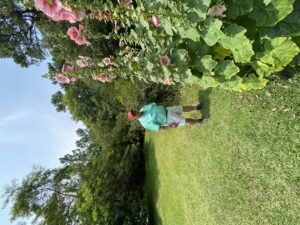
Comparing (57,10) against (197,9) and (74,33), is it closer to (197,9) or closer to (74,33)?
(197,9)

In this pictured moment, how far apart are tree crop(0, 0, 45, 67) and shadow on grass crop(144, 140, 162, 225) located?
4948 mm

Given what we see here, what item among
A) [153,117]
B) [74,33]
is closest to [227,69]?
[74,33]

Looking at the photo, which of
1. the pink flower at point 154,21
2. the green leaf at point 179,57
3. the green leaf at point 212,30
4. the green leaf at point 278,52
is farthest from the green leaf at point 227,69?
the pink flower at point 154,21

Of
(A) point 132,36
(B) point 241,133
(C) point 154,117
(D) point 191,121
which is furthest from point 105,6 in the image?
(D) point 191,121

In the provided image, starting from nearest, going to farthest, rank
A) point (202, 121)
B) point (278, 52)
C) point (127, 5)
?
point (127, 5)
point (278, 52)
point (202, 121)

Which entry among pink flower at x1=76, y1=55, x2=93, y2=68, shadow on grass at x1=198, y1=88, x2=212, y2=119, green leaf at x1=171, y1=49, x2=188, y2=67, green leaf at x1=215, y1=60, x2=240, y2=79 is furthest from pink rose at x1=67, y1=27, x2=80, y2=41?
shadow on grass at x1=198, y1=88, x2=212, y2=119

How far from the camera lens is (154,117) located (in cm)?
690

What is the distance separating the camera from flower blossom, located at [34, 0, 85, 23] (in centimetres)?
246

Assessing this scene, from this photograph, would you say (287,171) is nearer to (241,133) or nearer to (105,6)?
(241,133)

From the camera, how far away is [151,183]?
11.2 meters

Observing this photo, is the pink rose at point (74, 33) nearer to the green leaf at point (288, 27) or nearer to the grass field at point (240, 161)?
the green leaf at point (288, 27)

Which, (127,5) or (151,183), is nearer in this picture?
(127,5)

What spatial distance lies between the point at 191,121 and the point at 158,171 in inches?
140

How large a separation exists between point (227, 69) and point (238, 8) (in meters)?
0.84
